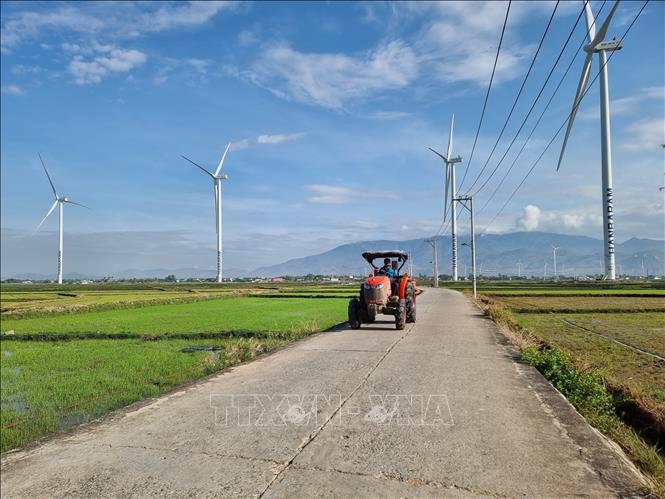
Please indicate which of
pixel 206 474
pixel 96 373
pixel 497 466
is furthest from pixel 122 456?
pixel 96 373

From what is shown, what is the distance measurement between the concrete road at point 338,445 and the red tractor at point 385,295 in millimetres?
6782

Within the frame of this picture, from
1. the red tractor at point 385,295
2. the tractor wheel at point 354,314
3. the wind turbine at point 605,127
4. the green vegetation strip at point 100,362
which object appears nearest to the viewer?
the green vegetation strip at point 100,362

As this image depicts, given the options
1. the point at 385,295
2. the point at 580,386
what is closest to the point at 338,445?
the point at 580,386

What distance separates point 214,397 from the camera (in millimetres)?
6680

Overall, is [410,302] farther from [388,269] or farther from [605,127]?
[605,127]

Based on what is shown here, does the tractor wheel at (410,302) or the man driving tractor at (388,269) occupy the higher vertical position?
the man driving tractor at (388,269)

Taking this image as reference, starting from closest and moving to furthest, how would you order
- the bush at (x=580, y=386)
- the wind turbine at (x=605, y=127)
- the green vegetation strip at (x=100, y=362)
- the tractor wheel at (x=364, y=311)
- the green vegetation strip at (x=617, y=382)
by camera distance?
the green vegetation strip at (x=617, y=382), the bush at (x=580, y=386), the green vegetation strip at (x=100, y=362), the tractor wheel at (x=364, y=311), the wind turbine at (x=605, y=127)

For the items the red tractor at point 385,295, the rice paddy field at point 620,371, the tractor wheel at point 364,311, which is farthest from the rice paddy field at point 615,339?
the tractor wheel at point 364,311

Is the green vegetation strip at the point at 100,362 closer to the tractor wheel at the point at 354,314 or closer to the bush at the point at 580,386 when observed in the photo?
the tractor wheel at the point at 354,314

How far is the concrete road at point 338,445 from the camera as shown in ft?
12.6

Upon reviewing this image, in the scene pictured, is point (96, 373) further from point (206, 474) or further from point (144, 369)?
point (206, 474)

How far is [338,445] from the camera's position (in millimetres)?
4656

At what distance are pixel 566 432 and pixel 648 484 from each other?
4.05ft

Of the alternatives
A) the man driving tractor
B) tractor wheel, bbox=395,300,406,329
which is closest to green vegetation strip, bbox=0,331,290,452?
tractor wheel, bbox=395,300,406,329
